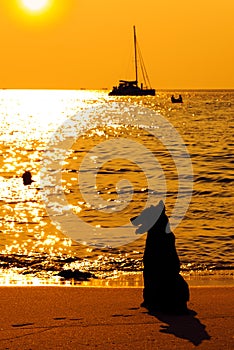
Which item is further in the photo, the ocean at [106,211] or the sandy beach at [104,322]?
the ocean at [106,211]

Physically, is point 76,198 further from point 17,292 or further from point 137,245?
point 17,292

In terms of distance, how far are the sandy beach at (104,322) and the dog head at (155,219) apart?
3.84 ft

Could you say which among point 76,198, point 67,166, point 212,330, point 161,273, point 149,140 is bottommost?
point 212,330

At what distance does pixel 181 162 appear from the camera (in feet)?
165

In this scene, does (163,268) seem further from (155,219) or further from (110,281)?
(110,281)

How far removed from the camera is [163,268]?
1020cm

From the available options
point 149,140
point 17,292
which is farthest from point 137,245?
point 149,140

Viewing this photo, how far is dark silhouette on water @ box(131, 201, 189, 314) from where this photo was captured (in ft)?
33.3

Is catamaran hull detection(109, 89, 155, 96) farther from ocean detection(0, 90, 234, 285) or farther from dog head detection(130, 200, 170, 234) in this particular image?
dog head detection(130, 200, 170, 234)

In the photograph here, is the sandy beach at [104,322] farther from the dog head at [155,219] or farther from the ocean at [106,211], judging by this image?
the ocean at [106,211]

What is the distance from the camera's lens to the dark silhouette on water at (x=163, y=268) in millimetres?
10158

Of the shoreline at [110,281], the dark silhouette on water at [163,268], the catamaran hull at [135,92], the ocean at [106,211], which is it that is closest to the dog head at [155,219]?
the dark silhouette on water at [163,268]

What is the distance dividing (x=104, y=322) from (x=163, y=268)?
3.86ft

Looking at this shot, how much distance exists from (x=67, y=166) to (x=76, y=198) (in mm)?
18615
